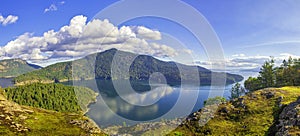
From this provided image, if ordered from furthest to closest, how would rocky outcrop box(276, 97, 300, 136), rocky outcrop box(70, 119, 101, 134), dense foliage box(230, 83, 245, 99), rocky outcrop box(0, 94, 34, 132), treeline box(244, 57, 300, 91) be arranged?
dense foliage box(230, 83, 245, 99) < treeline box(244, 57, 300, 91) < rocky outcrop box(70, 119, 101, 134) < rocky outcrop box(0, 94, 34, 132) < rocky outcrop box(276, 97, 300, 136)

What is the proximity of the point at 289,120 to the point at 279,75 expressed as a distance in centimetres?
6734

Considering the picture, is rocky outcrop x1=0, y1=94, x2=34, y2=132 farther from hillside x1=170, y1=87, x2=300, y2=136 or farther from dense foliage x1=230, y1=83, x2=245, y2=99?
dense foliage x1=230, y1=83, x2=245, y2=99

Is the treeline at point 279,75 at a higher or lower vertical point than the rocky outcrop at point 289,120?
higher

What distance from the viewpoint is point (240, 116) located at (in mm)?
59219

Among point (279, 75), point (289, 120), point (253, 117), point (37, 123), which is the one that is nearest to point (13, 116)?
point (37, 123)

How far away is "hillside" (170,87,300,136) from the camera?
156ft

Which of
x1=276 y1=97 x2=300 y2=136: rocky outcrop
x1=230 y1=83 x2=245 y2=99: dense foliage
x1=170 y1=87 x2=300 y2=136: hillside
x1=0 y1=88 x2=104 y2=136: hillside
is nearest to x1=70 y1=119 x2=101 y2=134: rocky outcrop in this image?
x1=0 y1=88 x2=104 y2=136: hillside

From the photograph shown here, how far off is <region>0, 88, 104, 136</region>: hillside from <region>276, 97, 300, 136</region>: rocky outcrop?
4140 centimetres

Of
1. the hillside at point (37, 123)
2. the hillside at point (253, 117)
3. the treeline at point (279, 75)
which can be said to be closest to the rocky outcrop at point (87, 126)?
the hillside at point (37, 123)

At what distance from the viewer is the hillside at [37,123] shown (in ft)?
158

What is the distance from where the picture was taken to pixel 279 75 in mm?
103062

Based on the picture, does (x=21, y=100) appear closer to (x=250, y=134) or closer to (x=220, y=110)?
(x=220, y=110)

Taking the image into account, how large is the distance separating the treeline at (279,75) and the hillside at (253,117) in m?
33.6

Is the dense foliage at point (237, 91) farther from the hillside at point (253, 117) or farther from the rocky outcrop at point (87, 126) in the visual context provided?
the rocky outcrop at point (87, 126)
